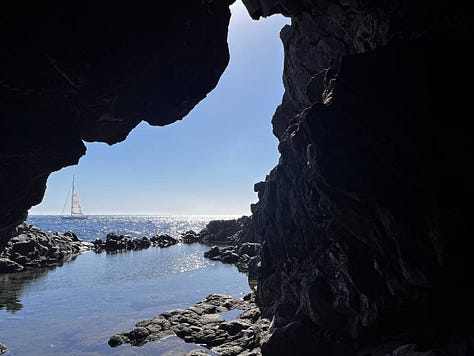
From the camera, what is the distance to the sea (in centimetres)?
3291

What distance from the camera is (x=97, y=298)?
52.6 m

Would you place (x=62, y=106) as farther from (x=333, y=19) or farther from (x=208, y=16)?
(x=333, y=19)

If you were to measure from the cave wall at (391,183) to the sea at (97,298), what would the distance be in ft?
49.8

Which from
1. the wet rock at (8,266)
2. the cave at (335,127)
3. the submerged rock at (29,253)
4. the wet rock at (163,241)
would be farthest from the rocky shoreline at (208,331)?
the wet rock at (163,241)

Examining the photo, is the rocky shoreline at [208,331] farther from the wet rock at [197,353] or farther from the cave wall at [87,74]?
the cave wall at [87,74]

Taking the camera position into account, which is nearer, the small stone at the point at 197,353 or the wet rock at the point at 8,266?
the small stone at the point at 197,353

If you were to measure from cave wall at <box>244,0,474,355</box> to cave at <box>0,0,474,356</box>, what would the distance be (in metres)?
0.08

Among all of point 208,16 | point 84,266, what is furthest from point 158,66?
point 84,266

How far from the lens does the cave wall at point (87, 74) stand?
23906mm

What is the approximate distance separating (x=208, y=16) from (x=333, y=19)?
11481mm

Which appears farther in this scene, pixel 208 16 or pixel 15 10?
pixel 208 16

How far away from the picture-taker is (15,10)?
21875mm

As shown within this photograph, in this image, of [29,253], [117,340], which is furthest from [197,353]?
[29,253]

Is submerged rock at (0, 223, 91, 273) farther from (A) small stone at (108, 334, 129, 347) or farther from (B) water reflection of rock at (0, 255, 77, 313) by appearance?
(A) small stone at (108, 334, 129, 347)
